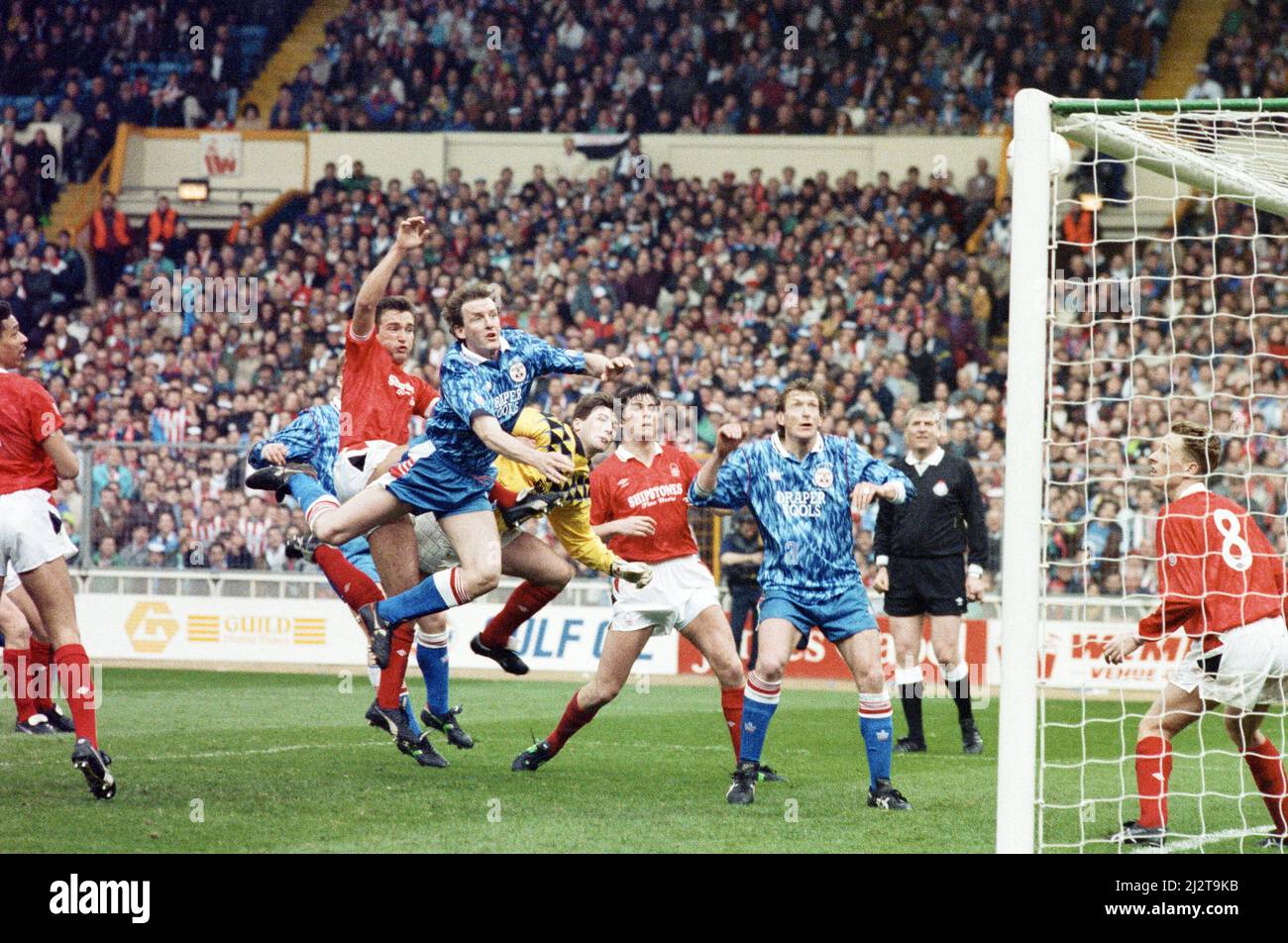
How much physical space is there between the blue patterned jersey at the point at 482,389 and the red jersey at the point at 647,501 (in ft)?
2.97

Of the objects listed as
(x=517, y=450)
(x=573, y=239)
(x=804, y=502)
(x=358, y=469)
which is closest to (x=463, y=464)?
(x=517, y=450)

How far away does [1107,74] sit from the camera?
2139 cm

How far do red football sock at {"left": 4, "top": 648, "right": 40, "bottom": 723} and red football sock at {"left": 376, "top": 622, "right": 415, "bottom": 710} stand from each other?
9.35 ft

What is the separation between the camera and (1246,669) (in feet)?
21.5

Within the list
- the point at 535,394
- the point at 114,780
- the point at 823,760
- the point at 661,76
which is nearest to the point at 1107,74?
the point at 661,76

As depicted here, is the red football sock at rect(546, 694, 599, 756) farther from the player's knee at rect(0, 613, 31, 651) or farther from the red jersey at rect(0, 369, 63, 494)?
the player's knee at rect(0, 613, 31, 651)

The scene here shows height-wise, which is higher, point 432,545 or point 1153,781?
point 432,545

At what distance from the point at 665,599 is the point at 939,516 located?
2809mm

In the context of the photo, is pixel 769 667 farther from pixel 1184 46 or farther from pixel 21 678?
pixel 1184 46

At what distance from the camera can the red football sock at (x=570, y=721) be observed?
27.2 feet

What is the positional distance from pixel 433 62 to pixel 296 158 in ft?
8.88

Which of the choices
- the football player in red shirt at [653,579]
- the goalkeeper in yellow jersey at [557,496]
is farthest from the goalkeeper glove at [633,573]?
the football player in red shirt at [653,579]

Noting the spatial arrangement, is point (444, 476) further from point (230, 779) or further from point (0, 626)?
point (0, 626)

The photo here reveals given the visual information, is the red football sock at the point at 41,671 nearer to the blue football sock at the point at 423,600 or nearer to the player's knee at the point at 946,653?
the blue football sock at the point at 423,600
